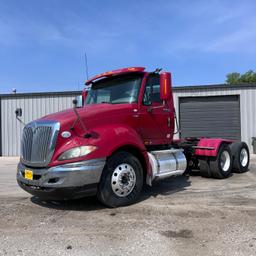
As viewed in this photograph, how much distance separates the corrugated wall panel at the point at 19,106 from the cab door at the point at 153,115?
13568 mm

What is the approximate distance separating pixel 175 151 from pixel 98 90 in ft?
7.22

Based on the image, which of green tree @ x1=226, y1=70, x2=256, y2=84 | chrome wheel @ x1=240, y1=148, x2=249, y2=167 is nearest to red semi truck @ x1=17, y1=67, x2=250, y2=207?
chrome wheel @ x1=240, y1=148, x2=249, y2=167

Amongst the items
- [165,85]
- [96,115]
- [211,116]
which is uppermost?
[165,85]

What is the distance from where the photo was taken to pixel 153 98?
7492 mm

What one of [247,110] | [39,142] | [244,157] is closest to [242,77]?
[247,110]

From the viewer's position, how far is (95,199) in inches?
275

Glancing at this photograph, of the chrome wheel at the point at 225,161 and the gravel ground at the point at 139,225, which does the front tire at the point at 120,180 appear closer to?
the gravel ground at the point at 139,225

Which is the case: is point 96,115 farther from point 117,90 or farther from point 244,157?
point 244,157

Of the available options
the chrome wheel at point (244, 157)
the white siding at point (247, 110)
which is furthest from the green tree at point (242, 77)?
the chrome wheel at point (244, 157)

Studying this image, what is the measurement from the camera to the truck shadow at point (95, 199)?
21.0ft

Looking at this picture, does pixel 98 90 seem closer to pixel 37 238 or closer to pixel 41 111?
pixel 37 238

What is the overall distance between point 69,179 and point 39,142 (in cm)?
90

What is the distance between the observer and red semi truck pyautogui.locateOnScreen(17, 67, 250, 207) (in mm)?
5801

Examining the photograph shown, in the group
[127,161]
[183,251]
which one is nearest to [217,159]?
[127,161]
